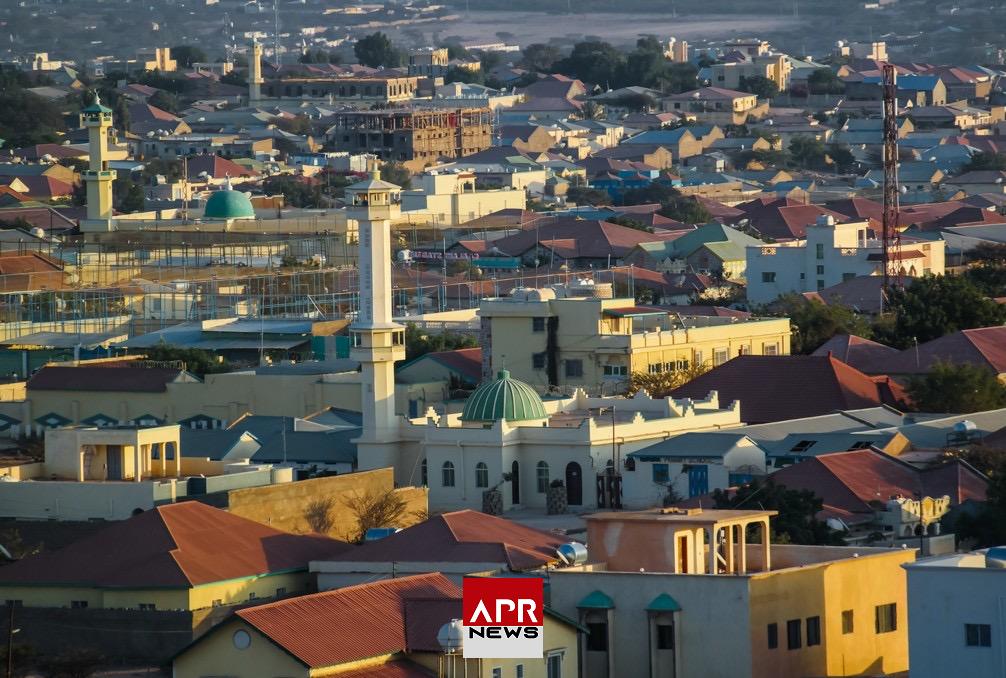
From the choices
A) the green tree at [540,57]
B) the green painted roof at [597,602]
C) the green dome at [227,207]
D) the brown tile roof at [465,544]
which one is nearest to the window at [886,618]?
the green painted roof at [597,602]

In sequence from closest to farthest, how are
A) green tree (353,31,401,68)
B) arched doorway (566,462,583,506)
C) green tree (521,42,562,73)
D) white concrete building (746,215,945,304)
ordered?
1. arched doorway (566,462,583,506)
2. white concrete building (746,215,945,304)
3. green tree (521,42,562,73)
4. green tree (353,31,401,68)

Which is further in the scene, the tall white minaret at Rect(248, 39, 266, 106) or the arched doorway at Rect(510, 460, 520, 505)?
the tall white minaret at Rect(248, 39, 266, 106)

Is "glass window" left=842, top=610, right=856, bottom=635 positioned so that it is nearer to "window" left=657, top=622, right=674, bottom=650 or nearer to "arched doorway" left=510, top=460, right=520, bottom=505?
"window" left=657, top=622, right=674, bottom=650

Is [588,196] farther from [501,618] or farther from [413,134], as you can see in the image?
[501,618]

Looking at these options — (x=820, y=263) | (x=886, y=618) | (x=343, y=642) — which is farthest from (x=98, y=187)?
(x=343, y=642)

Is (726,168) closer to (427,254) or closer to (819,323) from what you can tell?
(427,254)

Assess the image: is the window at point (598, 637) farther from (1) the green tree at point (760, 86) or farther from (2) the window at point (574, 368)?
(1) the green tree at point (760, 86)

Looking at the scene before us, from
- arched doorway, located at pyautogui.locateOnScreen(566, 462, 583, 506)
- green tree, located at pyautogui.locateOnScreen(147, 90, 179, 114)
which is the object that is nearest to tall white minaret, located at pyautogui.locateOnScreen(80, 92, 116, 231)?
arched doorway, located at pyautogui.locateOnScreen(566, 462, 583, 506)
